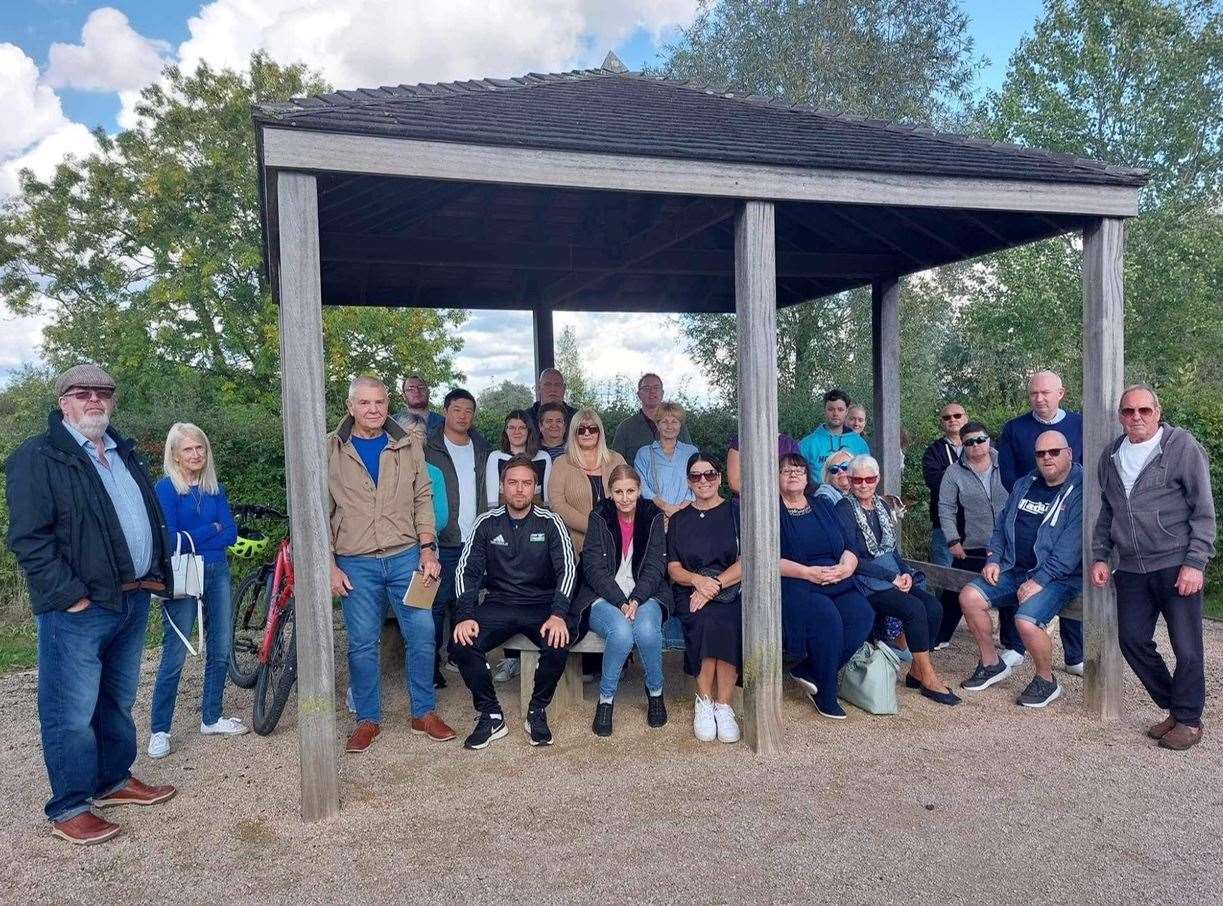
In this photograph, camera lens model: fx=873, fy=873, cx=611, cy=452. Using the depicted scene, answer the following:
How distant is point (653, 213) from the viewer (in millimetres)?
5695

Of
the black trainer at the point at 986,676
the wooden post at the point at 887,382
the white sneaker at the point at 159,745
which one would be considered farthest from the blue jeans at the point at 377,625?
the wooden post at the point at 887,382

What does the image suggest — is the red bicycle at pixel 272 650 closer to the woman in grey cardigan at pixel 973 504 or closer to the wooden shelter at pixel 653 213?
the wooden shelter at pixel 653 213

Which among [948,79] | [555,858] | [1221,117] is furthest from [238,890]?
[948,79]

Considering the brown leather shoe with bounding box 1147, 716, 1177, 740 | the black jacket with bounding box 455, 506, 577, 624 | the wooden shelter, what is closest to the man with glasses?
the wooden shelter

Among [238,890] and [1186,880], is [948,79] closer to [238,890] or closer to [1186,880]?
[1186,880]

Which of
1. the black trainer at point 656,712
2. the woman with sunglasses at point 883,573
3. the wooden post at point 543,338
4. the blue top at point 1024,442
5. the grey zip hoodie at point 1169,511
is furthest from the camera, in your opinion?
the wooden post at point 543,338

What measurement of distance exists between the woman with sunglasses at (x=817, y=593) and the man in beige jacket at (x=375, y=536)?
187 cm

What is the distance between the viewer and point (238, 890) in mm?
3023

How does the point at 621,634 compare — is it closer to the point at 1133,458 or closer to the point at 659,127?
the point at 659,127

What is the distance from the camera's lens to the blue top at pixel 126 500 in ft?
11.4

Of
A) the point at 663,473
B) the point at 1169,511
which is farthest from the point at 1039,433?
the point at 663,473

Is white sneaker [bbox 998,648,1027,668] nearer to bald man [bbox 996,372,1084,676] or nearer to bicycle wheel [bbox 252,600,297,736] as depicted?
bald man [bbox 996,372,1084,676]

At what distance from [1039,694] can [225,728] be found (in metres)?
4.38

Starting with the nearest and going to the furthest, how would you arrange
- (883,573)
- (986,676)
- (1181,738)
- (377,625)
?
(1181,738) → (377,625) → (883,573) → (986,676)
